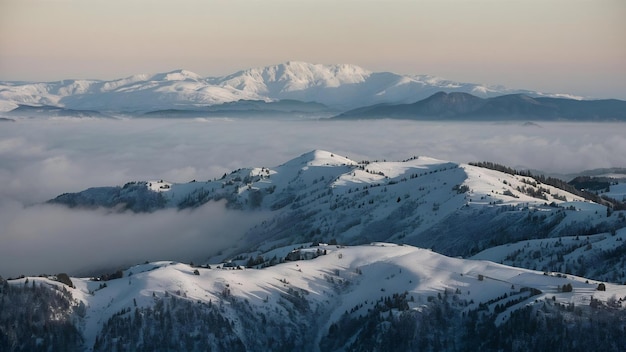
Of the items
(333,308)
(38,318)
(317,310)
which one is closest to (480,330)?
(333,308)

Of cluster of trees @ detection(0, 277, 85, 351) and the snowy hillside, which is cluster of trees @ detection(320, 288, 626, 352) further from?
cluster of trees @ detection(0, 277, 85, 351)

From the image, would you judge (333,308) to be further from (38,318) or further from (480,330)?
(38,318)

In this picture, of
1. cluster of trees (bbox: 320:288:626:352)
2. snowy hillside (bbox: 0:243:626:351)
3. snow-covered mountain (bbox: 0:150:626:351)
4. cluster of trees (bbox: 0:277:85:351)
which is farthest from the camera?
cluster of trees (bbox: 0:277:85:351)

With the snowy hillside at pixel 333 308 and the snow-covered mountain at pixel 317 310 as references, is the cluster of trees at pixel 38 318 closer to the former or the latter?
the snow-covered mountain at pixel 317 310

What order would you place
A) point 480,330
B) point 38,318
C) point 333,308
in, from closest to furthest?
point 480,330
point 38,318
point 333,308

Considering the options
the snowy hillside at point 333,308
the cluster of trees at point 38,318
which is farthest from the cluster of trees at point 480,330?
the cluster of trees at point 38,318

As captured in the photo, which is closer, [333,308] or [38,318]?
[38,318]

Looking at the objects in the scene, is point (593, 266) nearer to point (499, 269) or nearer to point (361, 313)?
point (499, 269)

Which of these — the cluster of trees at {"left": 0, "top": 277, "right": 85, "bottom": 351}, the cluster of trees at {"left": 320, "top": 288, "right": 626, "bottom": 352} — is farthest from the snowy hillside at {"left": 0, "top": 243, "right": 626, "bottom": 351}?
the cluster of trees at {"left": 0, "top": 277, "right": 85, "bottom": 351}
